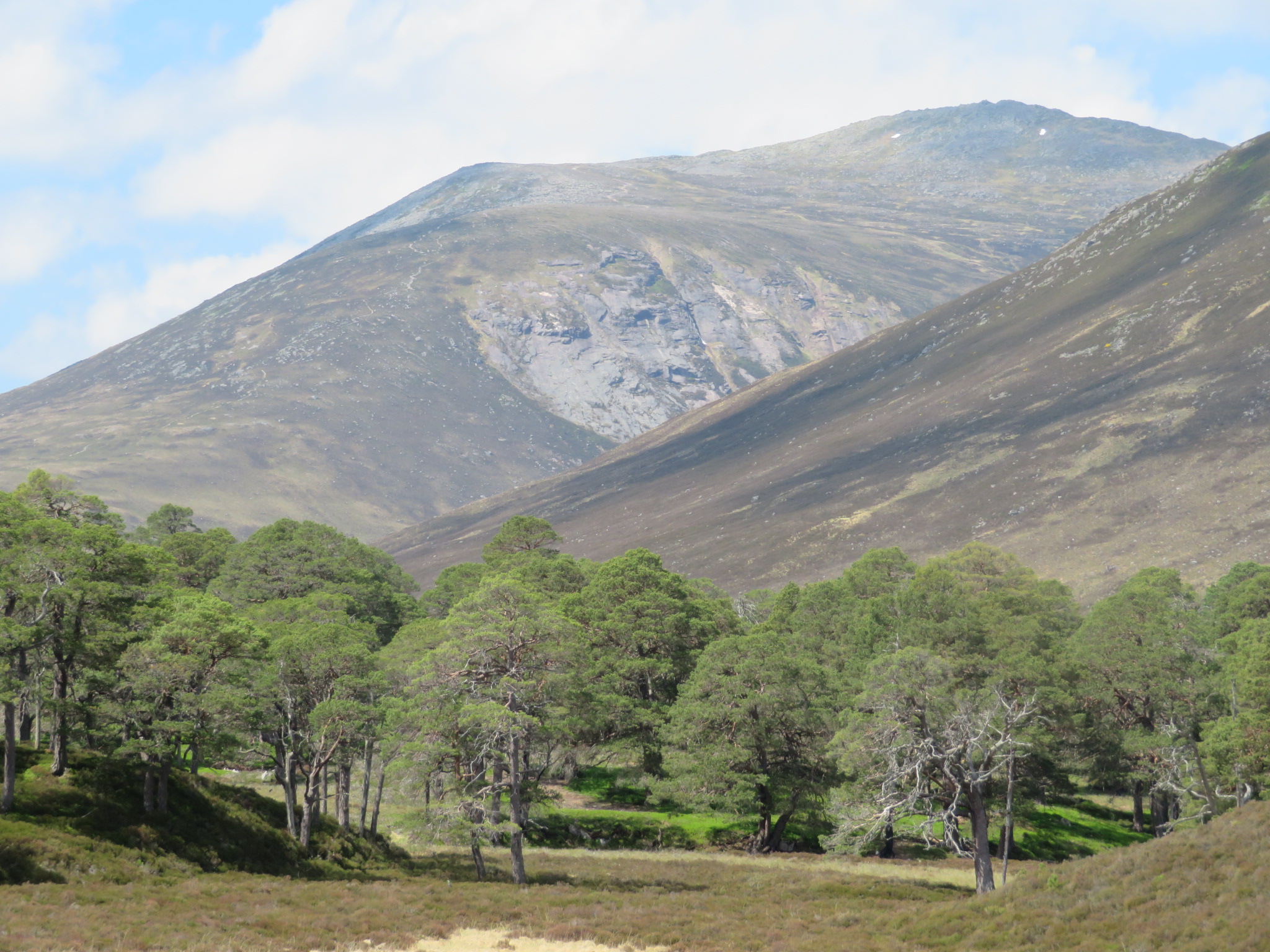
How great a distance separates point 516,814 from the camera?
148ft

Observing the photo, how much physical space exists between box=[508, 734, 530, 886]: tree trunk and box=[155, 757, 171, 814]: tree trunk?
15080mm

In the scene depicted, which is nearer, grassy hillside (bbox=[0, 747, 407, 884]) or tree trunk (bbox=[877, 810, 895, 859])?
grassy hillside (bbox=[0, 747, 407, 884])

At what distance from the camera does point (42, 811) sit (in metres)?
39.2

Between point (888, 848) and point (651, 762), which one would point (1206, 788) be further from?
point (651, 762)

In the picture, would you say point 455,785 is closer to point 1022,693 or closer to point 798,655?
point 798,655

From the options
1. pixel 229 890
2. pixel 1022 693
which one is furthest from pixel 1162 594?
pixel 229 890

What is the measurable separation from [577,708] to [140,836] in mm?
24940

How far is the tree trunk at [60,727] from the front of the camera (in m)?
41.8

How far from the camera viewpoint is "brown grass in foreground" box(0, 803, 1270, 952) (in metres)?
28.1

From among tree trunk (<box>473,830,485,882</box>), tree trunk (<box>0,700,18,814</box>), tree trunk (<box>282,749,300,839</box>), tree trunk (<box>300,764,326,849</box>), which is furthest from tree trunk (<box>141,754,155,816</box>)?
tree trunk (<box>473,830,485,882</box>)

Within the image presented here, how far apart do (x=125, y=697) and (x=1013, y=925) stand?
123 feet

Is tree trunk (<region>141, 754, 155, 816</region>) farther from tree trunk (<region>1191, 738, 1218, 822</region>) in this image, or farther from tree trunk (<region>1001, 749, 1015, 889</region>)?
tree trunk (<region>1191, 738, 1218, 822</region>)

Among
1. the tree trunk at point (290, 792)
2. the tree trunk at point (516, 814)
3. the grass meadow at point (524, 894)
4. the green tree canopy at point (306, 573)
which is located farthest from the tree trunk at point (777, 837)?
the green tree canopy at point (306, 573)

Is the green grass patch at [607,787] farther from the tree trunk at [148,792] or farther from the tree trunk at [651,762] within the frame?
the tree trunk at [148,792]
